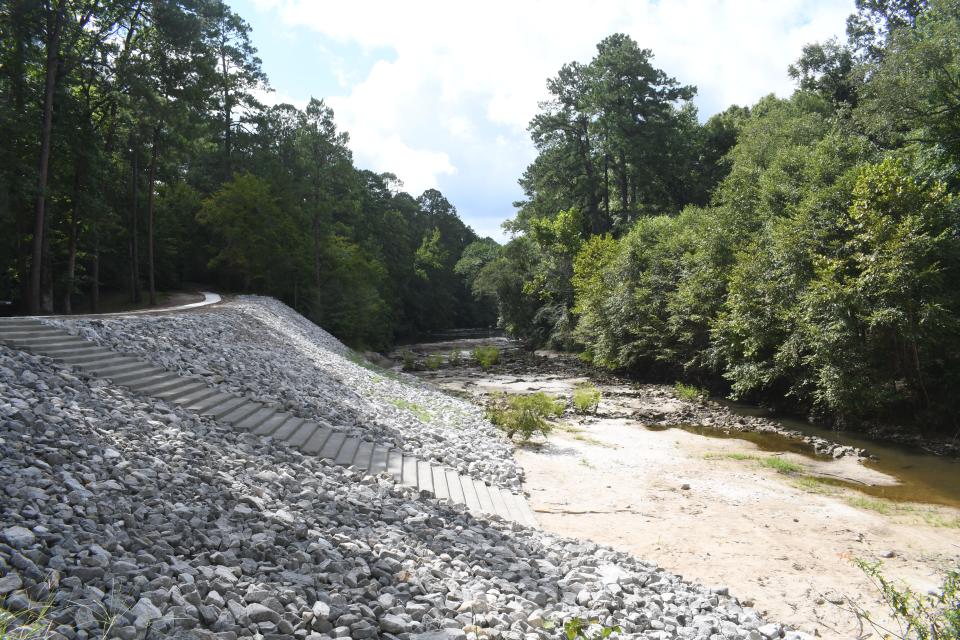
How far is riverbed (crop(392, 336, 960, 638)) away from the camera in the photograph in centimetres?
683

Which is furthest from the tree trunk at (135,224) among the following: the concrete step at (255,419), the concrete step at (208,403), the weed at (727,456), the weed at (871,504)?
the weed at (871,504)

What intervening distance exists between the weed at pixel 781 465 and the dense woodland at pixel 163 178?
896 inches

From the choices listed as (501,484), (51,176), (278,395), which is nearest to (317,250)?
(51,176)

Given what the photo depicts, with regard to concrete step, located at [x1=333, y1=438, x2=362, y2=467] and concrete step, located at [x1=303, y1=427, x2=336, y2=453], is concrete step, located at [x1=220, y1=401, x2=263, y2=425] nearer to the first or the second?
concrete step, located at [x1=303, y1=427, x2=336, y2=453]

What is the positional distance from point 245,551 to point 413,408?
1003 cm

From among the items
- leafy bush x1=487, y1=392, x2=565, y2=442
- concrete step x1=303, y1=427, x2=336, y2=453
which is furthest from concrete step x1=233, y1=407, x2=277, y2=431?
leafy bush x1=487, y1=392, x2=565, y2=442

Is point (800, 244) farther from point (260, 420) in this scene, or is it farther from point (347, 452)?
point (260, 420)

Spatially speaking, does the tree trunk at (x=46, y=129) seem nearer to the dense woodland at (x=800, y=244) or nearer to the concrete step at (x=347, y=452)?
the concrete step at (x=347, y=452)

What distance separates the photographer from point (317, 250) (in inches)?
1432

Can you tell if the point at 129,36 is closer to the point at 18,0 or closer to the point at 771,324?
the point at 18,0

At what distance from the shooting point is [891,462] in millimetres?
13336

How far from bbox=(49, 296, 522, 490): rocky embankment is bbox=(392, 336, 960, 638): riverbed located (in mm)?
1341

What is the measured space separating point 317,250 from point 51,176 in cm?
1635

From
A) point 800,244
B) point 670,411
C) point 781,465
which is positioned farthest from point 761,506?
point 800,244
